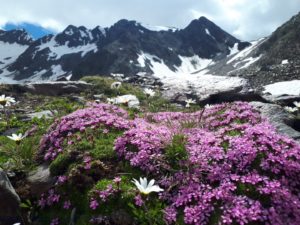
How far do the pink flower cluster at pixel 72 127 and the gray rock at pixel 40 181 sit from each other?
1.71 feet

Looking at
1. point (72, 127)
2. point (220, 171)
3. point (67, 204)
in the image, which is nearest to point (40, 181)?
point (67, 204)

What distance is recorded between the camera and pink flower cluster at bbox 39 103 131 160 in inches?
432

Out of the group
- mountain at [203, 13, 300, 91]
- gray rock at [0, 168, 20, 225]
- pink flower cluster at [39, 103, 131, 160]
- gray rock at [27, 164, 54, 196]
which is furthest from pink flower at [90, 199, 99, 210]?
mountain at [203, 13, 300, 91]

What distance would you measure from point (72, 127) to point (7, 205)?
3.12 meters

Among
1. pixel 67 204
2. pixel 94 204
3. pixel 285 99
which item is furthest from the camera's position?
pixel 285 99

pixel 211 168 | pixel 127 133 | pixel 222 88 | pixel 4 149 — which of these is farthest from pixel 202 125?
pixel 222 88

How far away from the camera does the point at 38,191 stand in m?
9.62

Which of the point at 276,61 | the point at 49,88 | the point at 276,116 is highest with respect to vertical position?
the point at 49,88

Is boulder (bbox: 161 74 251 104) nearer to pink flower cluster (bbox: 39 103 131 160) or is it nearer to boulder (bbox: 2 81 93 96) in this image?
boulder (bbox: 2 81 93 96)

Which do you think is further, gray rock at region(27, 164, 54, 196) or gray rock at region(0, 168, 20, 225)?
gray rock at region(27, 164, 54, 196)

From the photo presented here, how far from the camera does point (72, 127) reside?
11570mm

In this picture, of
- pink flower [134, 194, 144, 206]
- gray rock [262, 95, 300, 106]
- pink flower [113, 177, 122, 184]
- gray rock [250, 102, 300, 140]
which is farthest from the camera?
gray rock [262, 95, 300, 106]

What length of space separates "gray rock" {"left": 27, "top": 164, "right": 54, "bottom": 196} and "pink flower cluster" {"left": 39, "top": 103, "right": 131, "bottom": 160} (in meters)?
0.52

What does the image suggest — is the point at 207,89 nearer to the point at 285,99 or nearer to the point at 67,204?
the point at 285,99
